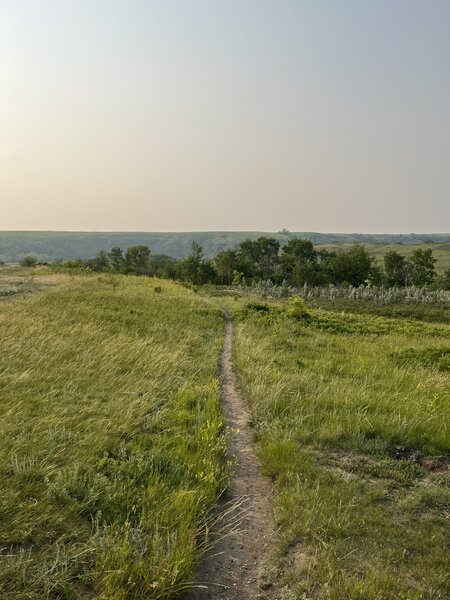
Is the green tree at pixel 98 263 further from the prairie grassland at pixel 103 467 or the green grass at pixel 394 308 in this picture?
the prairie grassland at pixel 103 467

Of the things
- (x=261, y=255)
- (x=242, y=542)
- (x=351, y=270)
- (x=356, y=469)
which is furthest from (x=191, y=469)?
(x=261, y=255)

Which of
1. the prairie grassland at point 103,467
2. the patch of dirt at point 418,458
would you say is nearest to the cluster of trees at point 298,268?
the prairie grassland at point 103,467

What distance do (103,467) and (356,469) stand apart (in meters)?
3.81

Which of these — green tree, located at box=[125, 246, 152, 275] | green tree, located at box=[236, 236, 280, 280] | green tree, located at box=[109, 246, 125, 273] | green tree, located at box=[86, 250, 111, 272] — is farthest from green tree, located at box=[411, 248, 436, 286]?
green tree, located at box=[86, 250, 111, 272]

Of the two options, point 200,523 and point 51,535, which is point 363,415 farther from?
point 51,535

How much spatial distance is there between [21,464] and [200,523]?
2468mm

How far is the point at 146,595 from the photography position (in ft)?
12.2

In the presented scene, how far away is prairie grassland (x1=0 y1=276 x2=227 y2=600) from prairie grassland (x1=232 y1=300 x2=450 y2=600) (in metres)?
1.05

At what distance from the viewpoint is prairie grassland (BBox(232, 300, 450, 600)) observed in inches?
161

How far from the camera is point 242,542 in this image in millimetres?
4660

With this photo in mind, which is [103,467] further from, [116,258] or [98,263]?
[116,258]

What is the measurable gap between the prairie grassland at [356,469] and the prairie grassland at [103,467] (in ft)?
3.45

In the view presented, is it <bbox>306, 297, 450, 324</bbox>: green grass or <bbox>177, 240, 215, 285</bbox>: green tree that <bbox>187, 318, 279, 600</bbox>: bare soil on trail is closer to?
<bbox>306, 297, 450, 324</bbox>: green grass

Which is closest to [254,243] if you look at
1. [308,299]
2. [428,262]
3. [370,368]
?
[428,262]
